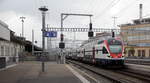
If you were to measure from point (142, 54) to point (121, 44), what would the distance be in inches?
2229

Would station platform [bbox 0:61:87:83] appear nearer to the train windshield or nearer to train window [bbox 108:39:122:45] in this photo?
the train windshield

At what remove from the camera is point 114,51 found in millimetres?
23422

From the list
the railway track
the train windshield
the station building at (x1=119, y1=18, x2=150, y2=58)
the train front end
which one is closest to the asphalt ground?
the railway track

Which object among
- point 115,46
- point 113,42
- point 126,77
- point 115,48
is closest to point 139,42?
point 113,42

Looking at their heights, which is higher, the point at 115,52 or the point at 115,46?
the point at 115,46

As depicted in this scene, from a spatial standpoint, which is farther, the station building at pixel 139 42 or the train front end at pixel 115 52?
the station building at pixel 139 42

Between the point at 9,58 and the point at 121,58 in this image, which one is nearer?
the point at 121,58

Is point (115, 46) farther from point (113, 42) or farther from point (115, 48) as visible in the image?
point (113, 42)

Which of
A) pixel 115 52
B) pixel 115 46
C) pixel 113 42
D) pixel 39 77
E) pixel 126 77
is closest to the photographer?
pixel 39 77

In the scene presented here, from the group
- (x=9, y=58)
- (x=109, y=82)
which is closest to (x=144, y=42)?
(x=9, y=58)

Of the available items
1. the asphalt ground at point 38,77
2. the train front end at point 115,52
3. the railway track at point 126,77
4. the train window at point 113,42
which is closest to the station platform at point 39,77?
the asphalt ground at point 38,77

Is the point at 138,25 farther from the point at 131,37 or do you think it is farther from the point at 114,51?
the point at 114,51

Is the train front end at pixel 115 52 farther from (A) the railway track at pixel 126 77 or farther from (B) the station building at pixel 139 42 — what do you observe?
(B) the station building at pixel 139 42

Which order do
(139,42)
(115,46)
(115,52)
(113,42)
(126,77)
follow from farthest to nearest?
(139,42), (113,42), (115,46), (115,52), (126,77)
